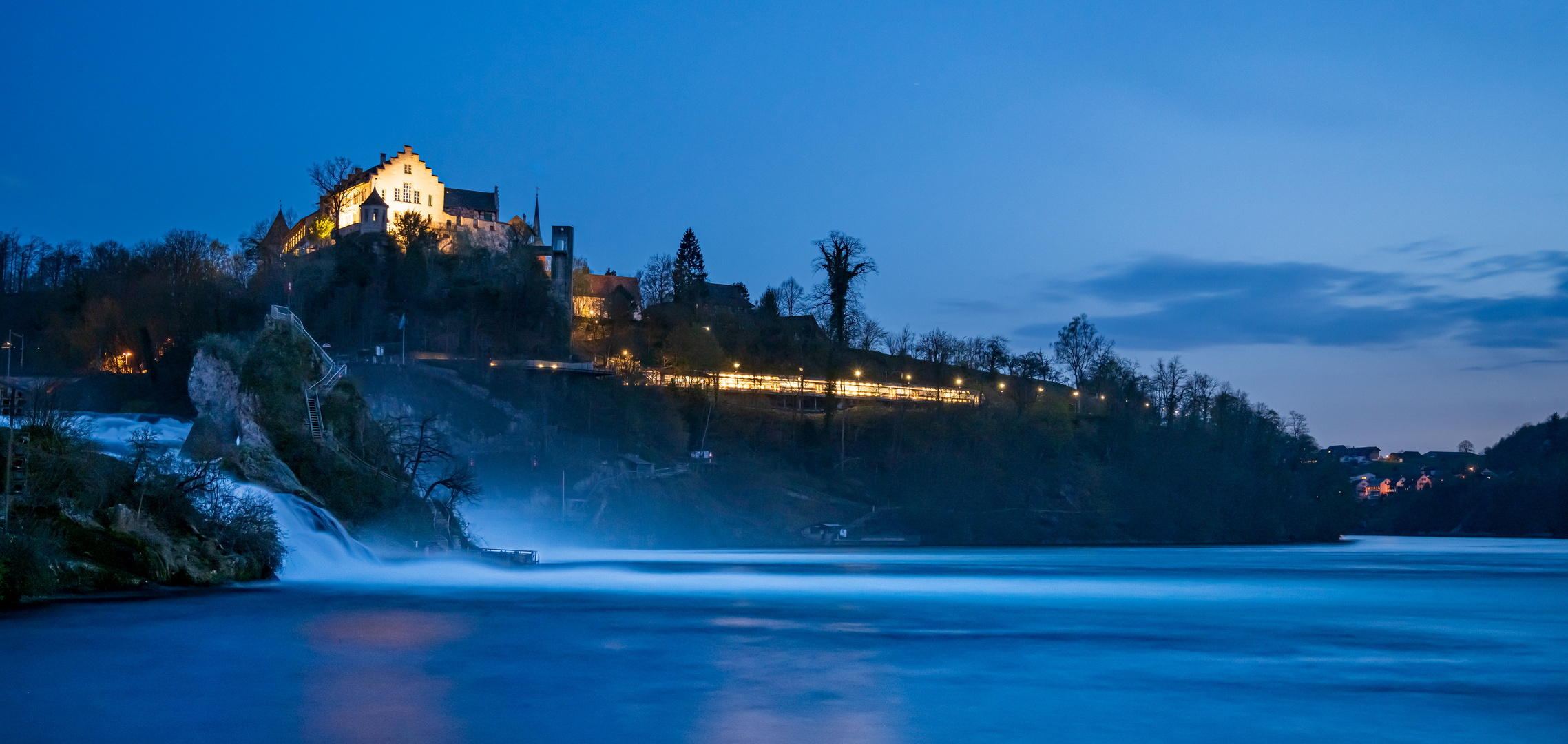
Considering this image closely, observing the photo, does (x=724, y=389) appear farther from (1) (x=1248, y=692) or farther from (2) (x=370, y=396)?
(1) (x=1248, y=692)

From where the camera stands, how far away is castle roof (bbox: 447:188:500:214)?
120625 millimetres

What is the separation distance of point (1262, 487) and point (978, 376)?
29.6 metres

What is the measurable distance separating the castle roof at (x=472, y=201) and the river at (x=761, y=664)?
85.7 meters

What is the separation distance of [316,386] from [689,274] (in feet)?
289

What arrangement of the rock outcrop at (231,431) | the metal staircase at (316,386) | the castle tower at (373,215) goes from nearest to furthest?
the rock outcrop at (231,431)
the metal staircase at (316,386)
the castle tower at (373,215)

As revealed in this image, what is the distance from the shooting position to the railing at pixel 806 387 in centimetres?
10500

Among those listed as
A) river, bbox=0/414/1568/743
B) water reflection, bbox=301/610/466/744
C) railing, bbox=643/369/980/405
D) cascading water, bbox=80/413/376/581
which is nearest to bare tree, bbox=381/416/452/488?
cascading water, bbox=80/413/376/581

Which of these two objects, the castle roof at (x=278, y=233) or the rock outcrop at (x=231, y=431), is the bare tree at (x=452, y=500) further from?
the castle roof at (x=278, y=233)

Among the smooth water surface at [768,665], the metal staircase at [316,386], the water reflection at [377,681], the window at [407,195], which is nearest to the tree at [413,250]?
the window at [407,195]

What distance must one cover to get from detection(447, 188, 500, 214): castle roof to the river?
281 feet

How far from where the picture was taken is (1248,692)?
17281 millimetres

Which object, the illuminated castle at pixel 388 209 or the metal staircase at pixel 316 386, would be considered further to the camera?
the illuminated castle at pixel 388 209

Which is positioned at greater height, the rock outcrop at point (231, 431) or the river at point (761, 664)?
the rock outcrop at point (231, 431)

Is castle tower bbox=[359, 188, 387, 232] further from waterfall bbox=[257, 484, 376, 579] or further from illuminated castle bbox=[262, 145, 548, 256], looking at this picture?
waterfall bbox=[257, 484, 376, 579]
